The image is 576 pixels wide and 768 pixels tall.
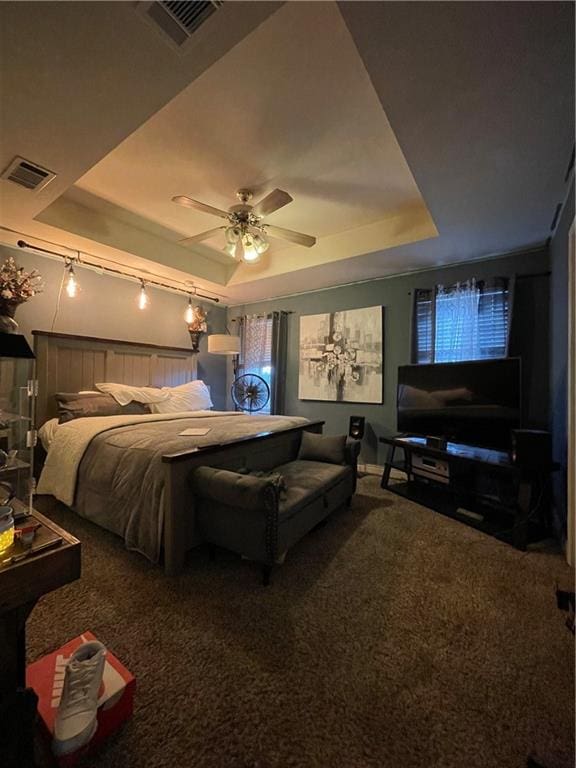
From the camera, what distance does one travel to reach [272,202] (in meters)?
2.13

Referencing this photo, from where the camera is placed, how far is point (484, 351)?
315 cm

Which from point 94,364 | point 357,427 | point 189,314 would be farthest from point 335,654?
point 189,314

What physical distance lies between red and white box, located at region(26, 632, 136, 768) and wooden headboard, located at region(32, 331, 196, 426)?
268 centimetres

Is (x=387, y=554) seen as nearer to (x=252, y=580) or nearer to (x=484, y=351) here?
(x=252, y=580)

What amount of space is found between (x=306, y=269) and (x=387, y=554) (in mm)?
3059

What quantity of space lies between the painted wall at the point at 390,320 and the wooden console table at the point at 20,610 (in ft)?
11.5

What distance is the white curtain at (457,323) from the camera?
320 centimetres

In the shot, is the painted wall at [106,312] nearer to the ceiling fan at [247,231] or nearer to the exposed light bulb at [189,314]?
the exposed light bulb at [189,314]

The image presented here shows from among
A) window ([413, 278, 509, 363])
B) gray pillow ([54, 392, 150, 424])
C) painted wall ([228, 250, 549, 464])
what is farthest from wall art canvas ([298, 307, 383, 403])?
gray pillow ([54, 392, 150, 424])

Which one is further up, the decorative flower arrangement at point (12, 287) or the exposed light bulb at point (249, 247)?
the exposed light bulb at point (249, 247)

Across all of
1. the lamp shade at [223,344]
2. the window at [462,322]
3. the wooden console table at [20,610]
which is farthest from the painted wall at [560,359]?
the lamp shade at [223,344]

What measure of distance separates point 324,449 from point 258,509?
121 centimetres

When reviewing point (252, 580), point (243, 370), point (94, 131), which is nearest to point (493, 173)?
point (94, 131)

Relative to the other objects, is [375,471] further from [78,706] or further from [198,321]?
[78,706]
